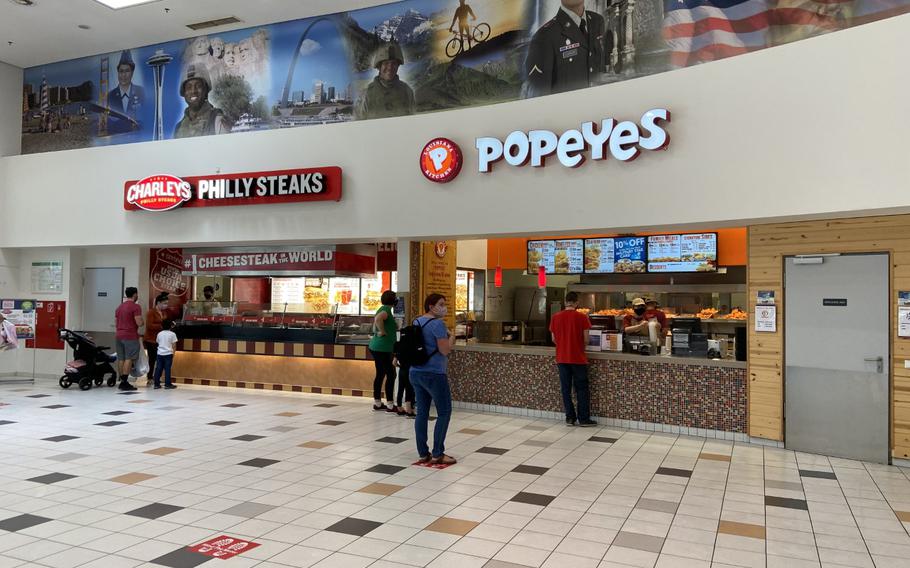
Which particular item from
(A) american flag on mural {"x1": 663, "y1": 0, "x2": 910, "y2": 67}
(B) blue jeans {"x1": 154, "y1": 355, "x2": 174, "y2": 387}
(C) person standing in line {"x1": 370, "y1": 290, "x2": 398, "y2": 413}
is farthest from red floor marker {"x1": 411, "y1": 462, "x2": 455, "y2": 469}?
(B) blue jeans {"x1": 154, "y1": 355, "x2": 174, "y2": 387}

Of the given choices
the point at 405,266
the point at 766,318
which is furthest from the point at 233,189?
the point at 766,318

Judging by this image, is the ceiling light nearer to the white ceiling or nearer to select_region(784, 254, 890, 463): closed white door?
the white ceiling

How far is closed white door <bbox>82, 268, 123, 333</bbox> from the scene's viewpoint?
440 inches

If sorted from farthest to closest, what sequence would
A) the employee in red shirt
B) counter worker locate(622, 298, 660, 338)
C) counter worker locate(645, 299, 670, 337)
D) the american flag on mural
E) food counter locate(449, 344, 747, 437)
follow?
counter worker locate(645, 299, 670, 337) < counter worker locate(622, 298, 660, 338) < the employee in red shirt < food counter locate(449, 344, 747, 437) < the american flag on mural

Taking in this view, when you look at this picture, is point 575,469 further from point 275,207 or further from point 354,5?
point 354,5

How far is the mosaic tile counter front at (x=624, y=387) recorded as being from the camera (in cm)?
697

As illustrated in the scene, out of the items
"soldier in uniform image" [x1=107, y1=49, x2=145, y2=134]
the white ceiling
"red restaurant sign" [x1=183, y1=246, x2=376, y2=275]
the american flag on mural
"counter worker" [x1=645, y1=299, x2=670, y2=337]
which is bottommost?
"counter worker" [x1=645, y1=299, x2=670, y2=337]

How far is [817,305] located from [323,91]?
745 centimetres

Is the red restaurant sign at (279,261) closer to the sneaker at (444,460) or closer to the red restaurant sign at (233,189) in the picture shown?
the red restaurant sign at (233,189)

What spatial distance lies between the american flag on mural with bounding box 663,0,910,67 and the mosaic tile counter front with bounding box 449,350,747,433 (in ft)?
11.9

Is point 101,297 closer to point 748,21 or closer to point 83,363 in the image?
point 83,363

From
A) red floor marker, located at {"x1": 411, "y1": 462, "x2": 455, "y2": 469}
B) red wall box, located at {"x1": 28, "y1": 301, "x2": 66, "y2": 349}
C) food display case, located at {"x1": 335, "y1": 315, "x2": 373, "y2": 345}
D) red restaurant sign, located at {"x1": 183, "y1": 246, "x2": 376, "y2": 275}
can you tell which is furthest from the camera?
red wall box, located at {"x1": 28, "y1": 301, "x2": 66, "y2": 349}

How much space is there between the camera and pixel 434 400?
18.1 ft

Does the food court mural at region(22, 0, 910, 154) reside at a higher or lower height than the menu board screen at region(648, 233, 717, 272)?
higher
